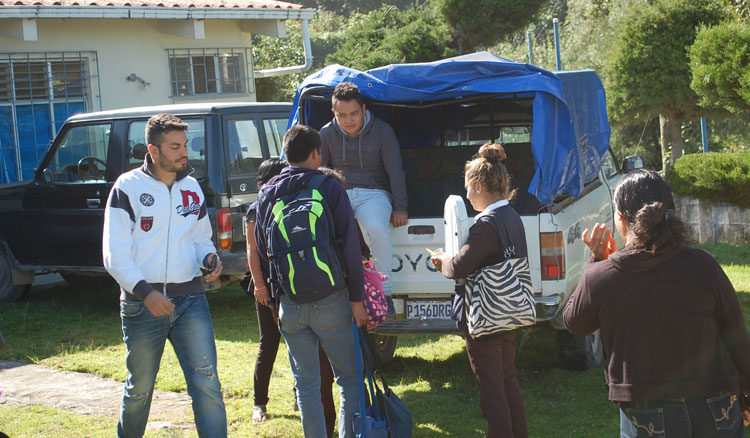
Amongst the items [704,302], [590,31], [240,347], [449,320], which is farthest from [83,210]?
[590,31]

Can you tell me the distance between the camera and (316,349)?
440 cm

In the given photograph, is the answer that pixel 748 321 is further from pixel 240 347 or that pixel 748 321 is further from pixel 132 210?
pixel 132 210

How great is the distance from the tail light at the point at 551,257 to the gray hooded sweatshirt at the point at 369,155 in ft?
3.25

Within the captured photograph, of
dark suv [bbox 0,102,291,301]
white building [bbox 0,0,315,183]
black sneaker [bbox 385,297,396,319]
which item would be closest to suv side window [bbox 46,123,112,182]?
dark suv [bbox 0,102,291,301]

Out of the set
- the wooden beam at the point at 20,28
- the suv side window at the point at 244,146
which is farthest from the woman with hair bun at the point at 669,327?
the wooden beam at the point at 20,28

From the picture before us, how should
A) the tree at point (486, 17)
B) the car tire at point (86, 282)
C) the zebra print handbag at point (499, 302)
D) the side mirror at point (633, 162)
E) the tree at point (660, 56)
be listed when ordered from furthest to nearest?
1. the tree at point (486, 17)
2. the tree at point (660, 56)
3. the car tire at point (86, 282)
4. the side mirror at point (633, 162)
5. the zebra print handbag at point (499, 302)

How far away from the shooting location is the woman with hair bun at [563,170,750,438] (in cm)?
298

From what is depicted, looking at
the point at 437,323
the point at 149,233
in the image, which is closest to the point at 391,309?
the point at 437,323

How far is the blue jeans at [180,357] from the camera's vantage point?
14.0ft

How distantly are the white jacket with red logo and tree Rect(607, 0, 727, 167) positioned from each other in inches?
459

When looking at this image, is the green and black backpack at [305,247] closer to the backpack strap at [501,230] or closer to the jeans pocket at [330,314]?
the jeans pocket at [330,314]

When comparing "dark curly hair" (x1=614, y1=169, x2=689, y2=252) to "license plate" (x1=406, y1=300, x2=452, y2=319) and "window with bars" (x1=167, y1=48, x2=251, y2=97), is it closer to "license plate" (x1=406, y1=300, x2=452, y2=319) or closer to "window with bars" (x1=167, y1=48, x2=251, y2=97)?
"license plate" (x1=406, y1=300, x2=452, y2=319)

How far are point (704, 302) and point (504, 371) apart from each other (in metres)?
1.72

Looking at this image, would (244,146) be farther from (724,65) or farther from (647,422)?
(724,65)
